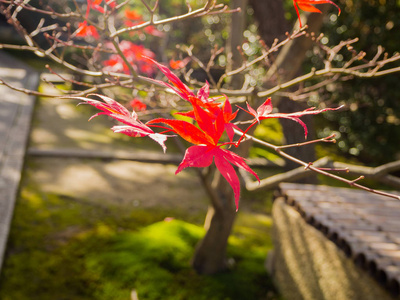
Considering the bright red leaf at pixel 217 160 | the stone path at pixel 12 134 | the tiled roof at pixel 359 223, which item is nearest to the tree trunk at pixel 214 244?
the tiled roof at pixel 359 223

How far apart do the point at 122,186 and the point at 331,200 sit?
315cm

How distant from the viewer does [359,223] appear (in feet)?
10.6

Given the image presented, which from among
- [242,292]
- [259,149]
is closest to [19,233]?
[242,292]

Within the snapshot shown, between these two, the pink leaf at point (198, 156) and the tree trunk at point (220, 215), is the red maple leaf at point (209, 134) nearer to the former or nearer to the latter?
the pink leaf at point (198, 156)

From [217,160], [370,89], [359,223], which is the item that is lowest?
[359,223]

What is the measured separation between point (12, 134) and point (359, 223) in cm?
553

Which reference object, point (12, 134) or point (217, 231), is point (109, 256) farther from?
point (12, 134)

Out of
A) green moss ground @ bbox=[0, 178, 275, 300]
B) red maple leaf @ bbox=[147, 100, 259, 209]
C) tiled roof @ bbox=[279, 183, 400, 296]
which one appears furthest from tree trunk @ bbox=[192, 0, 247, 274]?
red maple leaf @ bbox=[147, 100, 259, 209]

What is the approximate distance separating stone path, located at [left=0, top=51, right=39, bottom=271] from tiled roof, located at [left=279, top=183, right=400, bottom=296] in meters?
2.66

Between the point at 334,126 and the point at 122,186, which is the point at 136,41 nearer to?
the point at 334,126

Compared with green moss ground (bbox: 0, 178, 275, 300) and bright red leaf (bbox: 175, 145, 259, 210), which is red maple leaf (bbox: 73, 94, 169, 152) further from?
green moss ground (bbox: 0, 178, 275, 300)

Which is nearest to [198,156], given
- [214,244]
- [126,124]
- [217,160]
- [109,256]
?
[217,160]

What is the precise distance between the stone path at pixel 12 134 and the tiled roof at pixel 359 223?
2.66 meters

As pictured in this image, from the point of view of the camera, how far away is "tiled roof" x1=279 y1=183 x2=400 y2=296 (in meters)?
2.63
